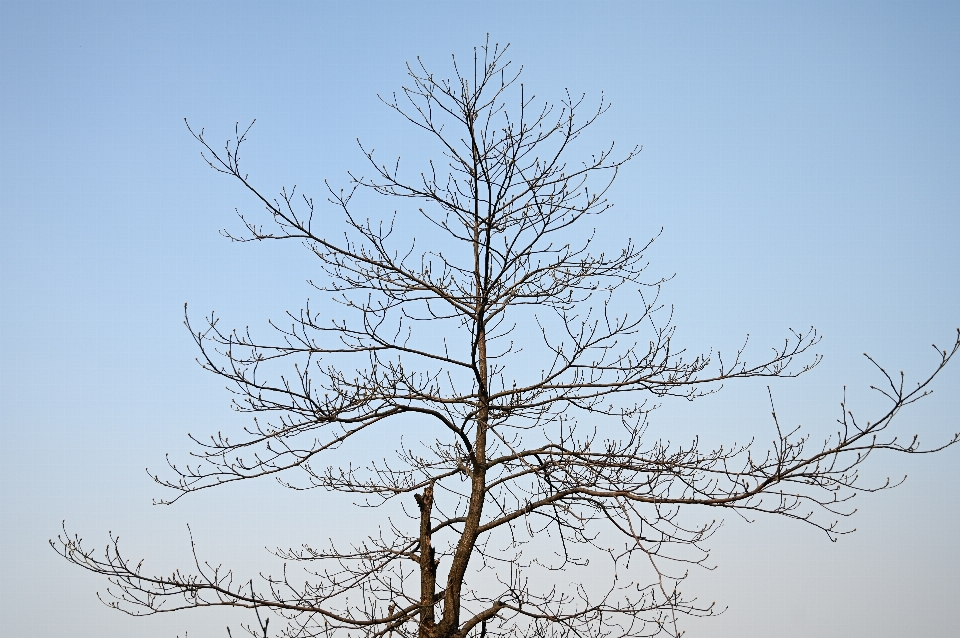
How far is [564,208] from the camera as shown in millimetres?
7277

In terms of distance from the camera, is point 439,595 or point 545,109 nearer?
point 439,595

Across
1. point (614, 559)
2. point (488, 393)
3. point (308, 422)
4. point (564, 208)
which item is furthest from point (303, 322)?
point (614, 559)

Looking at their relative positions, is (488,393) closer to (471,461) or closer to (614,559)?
(471,461)

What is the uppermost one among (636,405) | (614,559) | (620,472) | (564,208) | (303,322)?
(564,208)

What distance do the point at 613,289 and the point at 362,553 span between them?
2.73 metres

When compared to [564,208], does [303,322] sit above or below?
below

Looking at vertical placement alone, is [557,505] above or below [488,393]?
below

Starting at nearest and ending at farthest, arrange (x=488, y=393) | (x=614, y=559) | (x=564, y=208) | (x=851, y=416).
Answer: (x=851, y=416)
(x=614, y=559)
(x=488, y=393)
(x=564, y=208)

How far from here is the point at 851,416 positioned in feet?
18.8

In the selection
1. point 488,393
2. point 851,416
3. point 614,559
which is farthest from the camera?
point 488,393

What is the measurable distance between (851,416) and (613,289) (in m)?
2.17

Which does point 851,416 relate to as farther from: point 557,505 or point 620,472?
point 557,505

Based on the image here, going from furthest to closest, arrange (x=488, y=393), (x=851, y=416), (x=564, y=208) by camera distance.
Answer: (x=564, y=208)
(x=488, y=393)
(x=851, y=416)

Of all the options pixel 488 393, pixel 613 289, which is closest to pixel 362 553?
pixel 488 393
